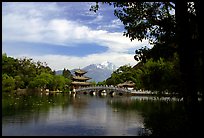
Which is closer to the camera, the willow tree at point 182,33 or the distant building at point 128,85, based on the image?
the willow tree at point 182,33

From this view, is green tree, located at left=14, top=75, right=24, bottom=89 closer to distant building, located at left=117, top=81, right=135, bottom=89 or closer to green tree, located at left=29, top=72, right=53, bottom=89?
green tree, located at left=29, top=72, right=53, bottom=89

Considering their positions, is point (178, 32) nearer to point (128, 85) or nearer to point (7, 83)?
point (7, 83)

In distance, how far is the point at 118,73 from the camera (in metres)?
63.8

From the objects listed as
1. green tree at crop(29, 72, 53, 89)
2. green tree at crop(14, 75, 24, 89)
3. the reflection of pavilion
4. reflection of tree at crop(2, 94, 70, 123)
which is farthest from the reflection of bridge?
reflection of tree at crop(2, 94, 70, 123)

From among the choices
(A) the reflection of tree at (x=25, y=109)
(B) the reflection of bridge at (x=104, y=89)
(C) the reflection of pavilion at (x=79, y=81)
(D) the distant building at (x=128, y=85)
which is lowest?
(A) the reflection of tree at (x=25, y=109)

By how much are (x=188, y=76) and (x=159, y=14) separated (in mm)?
2578

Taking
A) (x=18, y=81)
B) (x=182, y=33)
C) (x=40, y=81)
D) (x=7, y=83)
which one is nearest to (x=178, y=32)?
(x=182, y=33)

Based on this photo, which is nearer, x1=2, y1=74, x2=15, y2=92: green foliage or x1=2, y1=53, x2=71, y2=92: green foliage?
x1=2, y1=74, x2=15, y2=92: green foliage

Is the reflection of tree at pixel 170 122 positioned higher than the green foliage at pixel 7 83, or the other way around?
the green foliage at pixel 7 83

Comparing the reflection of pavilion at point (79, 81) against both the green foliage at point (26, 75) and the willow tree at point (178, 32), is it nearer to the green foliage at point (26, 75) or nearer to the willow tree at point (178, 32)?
the green foliage at point (26, 75)

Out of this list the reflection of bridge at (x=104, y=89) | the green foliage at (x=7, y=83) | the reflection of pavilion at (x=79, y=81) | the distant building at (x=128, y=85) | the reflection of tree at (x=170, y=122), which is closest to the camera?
the reflection of tree at (x=170, y=122)

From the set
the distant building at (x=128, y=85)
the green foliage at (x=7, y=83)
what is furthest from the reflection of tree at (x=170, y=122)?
the distant building at (x=128, y=85)

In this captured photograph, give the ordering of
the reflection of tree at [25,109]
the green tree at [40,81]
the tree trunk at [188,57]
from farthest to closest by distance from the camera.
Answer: the green tree at [40,81] → the reflection of tree at [25,109] → the tree trunk at [188,57]

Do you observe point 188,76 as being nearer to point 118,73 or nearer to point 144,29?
point 144,29
